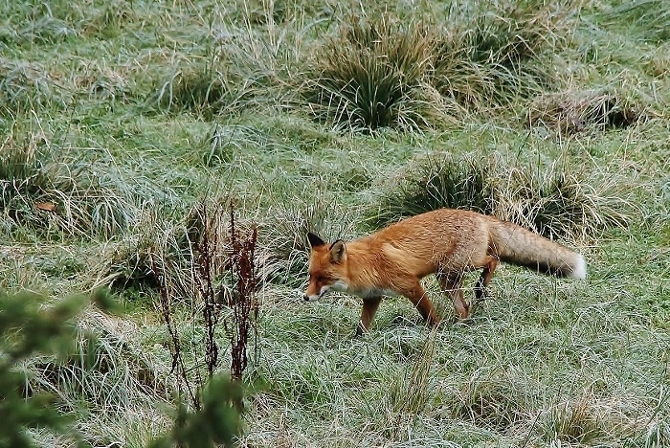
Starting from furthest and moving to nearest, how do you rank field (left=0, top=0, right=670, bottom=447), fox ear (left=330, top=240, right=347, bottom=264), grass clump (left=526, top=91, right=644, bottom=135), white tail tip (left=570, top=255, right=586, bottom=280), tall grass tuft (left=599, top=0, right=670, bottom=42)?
tall grass tuft (left=599, top=0, right=670, bottom=42), grass clump (left=526, top=91, right=644, bottom=135), white tail tip (left=570, top=255, right=586, bottom=280), fox ear (left=330, top=240, right=347, bottom=264), field (left=0, top=0, right=670, bottom=447)

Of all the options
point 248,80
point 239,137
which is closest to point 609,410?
point 239,137

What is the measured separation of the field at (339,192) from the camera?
16.8 feet

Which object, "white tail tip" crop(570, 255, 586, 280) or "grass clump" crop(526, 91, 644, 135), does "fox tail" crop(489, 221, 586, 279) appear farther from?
"grass clump" crop(526, 91, 644, 135)

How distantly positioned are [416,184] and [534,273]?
1.34 m

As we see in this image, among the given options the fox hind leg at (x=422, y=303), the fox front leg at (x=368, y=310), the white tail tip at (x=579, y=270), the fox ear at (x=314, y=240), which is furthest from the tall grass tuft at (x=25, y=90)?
the white tail tip at (x=579, y=270)

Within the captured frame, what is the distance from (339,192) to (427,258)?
192cm

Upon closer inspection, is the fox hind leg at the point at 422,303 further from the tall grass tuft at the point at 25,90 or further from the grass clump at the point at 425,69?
the tall grass tuft at the point at 25,90

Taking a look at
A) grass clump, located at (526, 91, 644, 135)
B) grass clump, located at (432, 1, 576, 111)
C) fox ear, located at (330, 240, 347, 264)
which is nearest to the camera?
fox ear, located at (330, 240, 347, 264)

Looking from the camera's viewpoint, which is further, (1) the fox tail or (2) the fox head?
(1) the fox tail

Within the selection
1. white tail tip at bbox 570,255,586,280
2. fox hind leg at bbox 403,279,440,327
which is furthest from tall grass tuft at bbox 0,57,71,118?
white tail tip at bbox 570,255,586,280

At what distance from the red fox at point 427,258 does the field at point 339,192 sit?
161 mm

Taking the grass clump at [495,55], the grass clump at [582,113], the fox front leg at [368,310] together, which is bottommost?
the fox front leg at [368,310]

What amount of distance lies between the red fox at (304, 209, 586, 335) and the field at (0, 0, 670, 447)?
16 centimetres

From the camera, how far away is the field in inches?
202
